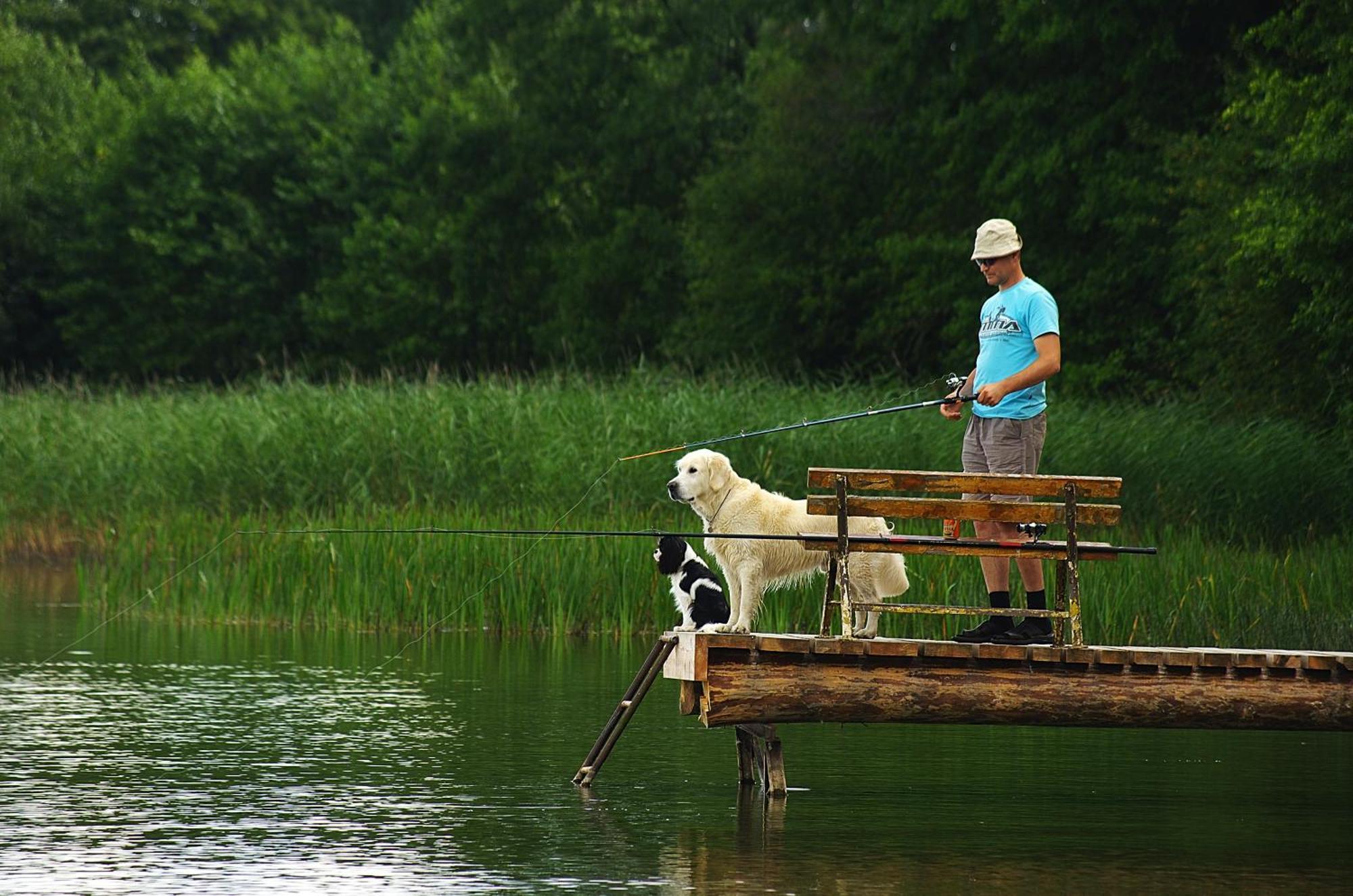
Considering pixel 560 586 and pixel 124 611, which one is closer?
pixel 560 586

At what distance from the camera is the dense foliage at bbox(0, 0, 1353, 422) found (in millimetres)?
27234

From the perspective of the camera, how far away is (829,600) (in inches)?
384

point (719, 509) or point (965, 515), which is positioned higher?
point (719, 509)

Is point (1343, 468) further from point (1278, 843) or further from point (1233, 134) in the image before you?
point (1278, 843)

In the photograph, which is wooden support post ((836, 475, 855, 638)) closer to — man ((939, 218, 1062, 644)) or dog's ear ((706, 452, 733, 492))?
man ((939, 218, 1062, 644))

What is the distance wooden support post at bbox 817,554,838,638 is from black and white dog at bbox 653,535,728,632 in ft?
4.40

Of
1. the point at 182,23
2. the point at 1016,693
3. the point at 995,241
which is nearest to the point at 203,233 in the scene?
the point at 182,23

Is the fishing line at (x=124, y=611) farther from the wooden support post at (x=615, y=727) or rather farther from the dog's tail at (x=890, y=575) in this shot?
the dog's tail at (x=890, y=575)

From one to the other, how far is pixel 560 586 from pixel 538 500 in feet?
12.4

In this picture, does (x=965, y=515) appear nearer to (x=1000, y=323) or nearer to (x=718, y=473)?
(x=1000, y=323)

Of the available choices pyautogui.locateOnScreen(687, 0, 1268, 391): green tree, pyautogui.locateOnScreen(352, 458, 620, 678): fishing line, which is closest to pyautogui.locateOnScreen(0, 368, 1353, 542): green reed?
pyautogui.locateOnScreen(352, 458, 620, 678): fishing line

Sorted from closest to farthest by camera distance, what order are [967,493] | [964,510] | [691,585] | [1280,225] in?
1. [964,510]
2. [967,493]
3. [691,585]
4. [1280,225]

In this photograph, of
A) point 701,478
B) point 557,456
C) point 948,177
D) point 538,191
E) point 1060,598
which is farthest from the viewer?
point 538,191

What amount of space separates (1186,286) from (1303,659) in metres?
20.1
